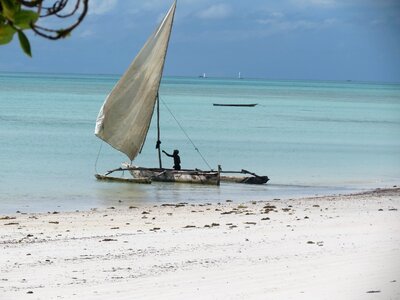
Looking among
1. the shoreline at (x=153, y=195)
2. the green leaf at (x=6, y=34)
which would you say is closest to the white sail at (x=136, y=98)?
the shoreline at (x=153, y=195)

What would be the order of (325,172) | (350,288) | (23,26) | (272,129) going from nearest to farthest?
(23,26) → (350,288) → (325,172) → (272,129)

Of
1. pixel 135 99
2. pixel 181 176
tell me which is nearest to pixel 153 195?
pixel 181 176

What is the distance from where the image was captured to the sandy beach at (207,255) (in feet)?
22.6

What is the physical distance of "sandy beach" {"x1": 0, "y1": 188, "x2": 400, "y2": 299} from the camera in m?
6.88

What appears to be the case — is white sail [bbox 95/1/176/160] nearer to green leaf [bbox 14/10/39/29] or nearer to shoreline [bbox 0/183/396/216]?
shoreline [bbox 0/183/396/216]

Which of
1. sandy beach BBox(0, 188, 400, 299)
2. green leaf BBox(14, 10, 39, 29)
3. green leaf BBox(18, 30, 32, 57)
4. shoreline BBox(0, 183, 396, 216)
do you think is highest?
green leaf BBox(14, 10, 39, 29)

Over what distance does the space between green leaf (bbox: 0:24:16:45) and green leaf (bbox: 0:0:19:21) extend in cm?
1

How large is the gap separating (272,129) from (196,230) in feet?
115

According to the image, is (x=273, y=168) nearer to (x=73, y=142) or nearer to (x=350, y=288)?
(x=73, y=142)

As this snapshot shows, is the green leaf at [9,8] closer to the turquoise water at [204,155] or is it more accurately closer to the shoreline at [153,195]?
the shoreline at [153,195]

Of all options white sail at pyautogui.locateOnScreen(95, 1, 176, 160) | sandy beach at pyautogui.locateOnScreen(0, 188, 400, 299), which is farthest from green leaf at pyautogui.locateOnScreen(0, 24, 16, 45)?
white sail at pyautogui.locateOnScreen(95, 1, 176, 160)

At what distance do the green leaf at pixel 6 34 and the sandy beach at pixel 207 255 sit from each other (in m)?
5.17

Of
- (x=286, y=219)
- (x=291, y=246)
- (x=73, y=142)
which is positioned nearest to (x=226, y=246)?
(x=291, y=246)

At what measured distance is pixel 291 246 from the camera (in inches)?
358
